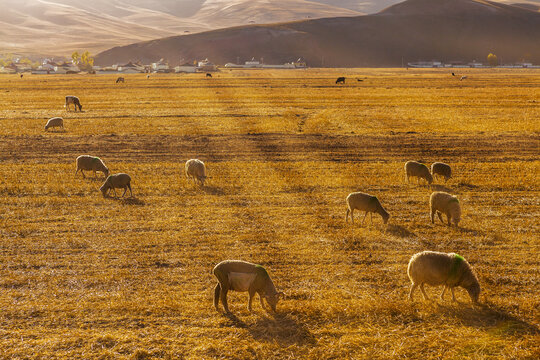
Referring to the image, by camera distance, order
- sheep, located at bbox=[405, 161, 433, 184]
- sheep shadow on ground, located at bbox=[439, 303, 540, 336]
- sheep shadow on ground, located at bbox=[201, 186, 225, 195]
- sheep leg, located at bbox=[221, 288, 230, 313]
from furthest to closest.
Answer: sheep, located at bbox=[405, 161, 433, 184] → sheep shadow on ground, located at bbox=[201, 186, 225, 195] → sheep leg, located at bbox=[221, 288, 230, 313] → sheep shadow on ground, located at bbox=[439, 303, 540, 336]

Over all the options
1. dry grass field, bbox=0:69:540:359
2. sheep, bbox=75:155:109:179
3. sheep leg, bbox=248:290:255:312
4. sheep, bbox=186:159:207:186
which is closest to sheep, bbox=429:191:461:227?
dry grass field, bbox=0:69:540:359

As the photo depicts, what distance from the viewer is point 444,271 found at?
34.6 ft

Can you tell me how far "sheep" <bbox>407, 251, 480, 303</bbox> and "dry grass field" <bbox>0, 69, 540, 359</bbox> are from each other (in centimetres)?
57

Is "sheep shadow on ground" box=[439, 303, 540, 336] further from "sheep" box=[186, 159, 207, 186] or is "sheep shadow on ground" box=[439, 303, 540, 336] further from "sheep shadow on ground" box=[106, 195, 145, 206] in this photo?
"sheep" box=[186, 159, 207, 186]

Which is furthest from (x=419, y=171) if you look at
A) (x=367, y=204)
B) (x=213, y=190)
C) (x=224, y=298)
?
(x=224, y=298)

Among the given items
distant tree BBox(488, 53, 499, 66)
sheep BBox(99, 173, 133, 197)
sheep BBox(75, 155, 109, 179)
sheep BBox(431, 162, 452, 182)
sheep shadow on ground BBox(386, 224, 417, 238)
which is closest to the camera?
sheep shadow on ground BBox(386, 224, 417, 238)

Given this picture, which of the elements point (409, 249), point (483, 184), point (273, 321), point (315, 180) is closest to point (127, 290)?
point (273, 321)

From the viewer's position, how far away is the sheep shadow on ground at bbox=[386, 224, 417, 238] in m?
14.9

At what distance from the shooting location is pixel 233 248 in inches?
548

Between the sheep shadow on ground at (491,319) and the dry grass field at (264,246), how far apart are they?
1.6 inches

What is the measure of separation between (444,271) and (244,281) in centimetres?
474

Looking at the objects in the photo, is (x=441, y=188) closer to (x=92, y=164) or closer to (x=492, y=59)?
(x=92, y=164)

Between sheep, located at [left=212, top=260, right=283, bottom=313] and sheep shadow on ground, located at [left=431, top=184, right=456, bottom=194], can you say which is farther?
sheep shadow on ground, located at [left=431, top=184, right=456, bottom=194]

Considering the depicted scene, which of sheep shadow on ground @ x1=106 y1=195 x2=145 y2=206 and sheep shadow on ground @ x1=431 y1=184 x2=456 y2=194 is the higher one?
sheep shadow on ground @ x1=431 y1=184 x2=456 y2=194
